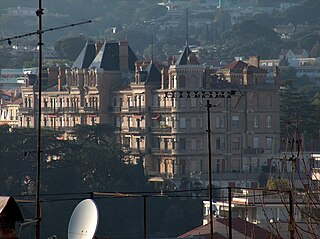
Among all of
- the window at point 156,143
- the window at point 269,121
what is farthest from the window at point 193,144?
A: the window at point 269,121

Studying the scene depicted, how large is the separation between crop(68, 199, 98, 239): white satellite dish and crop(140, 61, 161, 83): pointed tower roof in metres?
76.8

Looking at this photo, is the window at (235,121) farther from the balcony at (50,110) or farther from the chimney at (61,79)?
the chimney at (61,79)

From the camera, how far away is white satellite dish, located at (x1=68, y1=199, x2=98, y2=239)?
25.9 metres

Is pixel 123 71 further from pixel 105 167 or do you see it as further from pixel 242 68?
pixel 105 167

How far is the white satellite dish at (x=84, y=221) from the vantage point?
84.9 ft

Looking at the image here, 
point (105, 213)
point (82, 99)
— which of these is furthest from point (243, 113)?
point (105, 213)

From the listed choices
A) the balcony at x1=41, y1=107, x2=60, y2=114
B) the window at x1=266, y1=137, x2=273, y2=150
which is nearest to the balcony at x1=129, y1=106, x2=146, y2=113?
the window at x1=266, y1=137, x2=273, y2=150

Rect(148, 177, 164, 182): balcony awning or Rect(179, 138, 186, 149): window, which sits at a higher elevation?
Rect(179, 138, 186, 149): window

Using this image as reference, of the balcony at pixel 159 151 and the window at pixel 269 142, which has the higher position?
the window at pixel 269 142

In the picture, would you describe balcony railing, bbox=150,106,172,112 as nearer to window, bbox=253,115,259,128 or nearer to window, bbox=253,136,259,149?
window, bbox=253,115,259,128

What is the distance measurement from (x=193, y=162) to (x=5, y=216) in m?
78.2

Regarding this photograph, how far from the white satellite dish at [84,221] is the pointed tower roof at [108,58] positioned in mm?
80251

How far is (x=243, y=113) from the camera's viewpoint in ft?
344

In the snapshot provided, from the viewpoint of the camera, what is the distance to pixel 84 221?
26.5 metres
